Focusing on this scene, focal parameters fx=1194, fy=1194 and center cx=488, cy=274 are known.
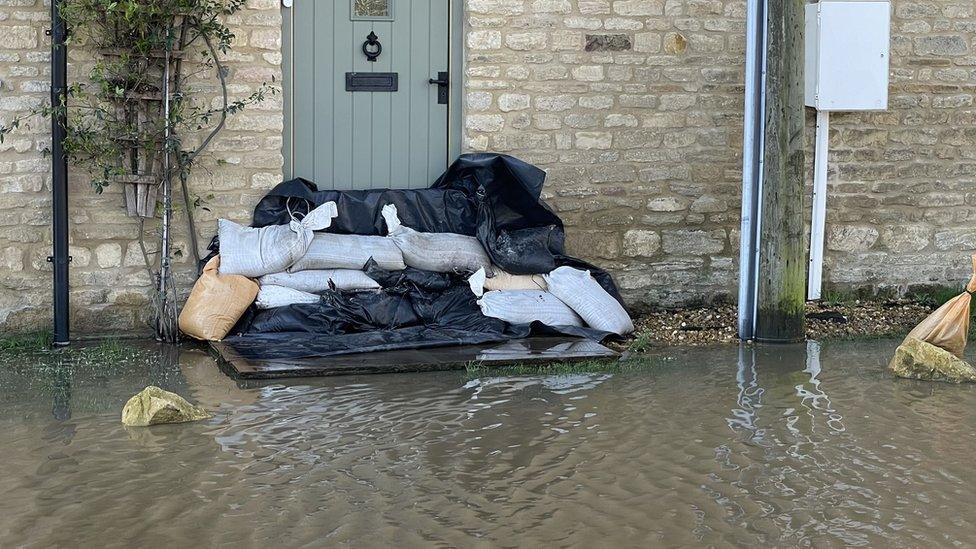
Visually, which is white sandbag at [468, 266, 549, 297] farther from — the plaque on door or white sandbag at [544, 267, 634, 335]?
the plaque on door

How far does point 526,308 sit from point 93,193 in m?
2.53

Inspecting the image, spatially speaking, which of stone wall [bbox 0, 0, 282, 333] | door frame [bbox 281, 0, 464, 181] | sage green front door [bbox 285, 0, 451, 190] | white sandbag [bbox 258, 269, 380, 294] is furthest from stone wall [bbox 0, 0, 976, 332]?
white sandbag [bbox 258, 269, 380, 294]

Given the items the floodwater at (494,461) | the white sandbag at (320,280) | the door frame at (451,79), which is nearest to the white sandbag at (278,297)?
the white sandbag at (320,280)

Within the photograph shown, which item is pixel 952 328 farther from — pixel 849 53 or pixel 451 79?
pixel 451 79

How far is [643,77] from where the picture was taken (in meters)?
7.51

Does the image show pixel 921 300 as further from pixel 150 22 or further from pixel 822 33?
pixel 150 22

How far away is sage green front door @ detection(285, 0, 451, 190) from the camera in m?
7.17

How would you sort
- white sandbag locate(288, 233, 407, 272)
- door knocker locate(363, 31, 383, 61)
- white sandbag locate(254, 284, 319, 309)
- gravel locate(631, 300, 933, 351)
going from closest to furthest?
1. white sandbag locate(254, 284, 319, 309)
2. white sandbag locate(288, 233, 407, 272)
3. gravel locate(631, 300, 933, 351)
4. door knocker locate(363, 31, 383, 61)

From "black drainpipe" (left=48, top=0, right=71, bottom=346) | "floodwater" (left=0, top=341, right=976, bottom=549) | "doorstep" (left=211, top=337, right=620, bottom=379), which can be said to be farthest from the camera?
"black drainpipe" (left=48, top=0, right=71, bottom=346)

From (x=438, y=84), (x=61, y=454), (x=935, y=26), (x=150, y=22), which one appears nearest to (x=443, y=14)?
(x=438, y=84)

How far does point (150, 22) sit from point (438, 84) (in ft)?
5.78

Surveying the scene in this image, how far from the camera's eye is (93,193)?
6719 millimetres

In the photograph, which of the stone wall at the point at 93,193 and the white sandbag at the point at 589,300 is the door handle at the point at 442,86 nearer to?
the stone wall at the point at 93,193

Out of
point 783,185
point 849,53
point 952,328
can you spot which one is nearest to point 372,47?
point 783,185
